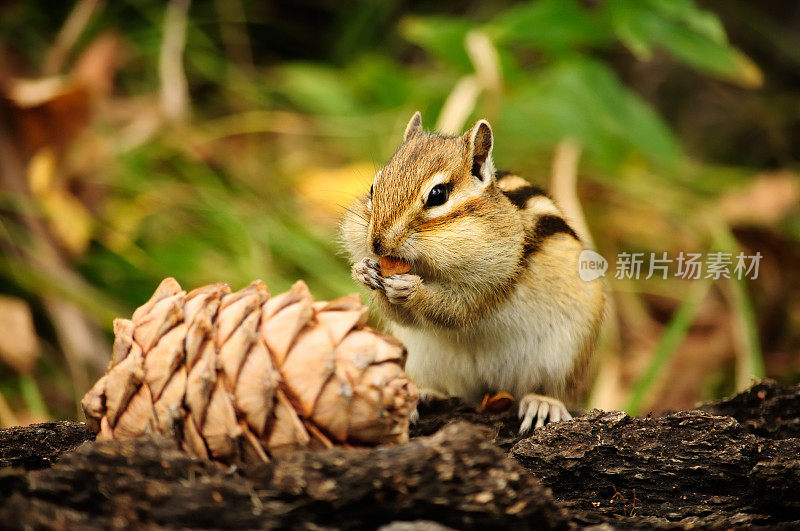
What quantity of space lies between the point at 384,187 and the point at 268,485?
34.7 inches

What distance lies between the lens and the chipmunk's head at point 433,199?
1.75 m

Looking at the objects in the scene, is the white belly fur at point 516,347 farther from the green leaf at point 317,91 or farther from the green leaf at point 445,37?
the green leaf at point 317,91

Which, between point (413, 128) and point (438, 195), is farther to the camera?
point (413, 128)

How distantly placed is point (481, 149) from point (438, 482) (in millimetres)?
1002

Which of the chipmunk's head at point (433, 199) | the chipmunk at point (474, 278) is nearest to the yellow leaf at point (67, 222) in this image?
the chipmunk at point (474, 278)

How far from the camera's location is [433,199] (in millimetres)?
1800

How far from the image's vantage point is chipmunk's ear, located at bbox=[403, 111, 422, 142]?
209 cm

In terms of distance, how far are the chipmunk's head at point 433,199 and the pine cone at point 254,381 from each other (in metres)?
0.50

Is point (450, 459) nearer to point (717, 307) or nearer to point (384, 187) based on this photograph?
point (384, 187)

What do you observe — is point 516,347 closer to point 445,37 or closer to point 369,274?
point 369,274

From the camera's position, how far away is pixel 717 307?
363 cm

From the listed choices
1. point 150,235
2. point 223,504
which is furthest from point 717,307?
point 223,504

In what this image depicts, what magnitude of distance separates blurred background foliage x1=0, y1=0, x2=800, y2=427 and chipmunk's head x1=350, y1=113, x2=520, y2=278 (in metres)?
0.98

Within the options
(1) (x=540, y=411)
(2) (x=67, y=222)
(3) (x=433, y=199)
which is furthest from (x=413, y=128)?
(2) (x=67, y=222)
